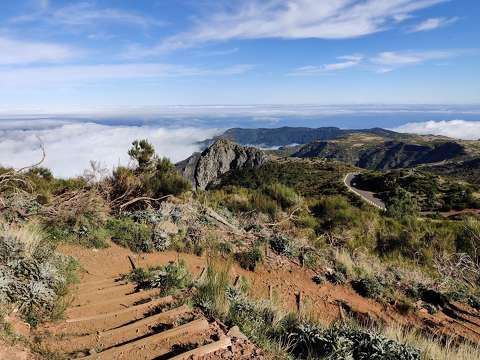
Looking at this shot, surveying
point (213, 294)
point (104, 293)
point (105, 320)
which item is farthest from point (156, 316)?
point (104, 293)

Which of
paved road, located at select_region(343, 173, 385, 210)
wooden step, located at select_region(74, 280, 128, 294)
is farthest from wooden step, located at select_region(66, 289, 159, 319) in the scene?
paved road, located at select_region(343, 173, 385, 210)

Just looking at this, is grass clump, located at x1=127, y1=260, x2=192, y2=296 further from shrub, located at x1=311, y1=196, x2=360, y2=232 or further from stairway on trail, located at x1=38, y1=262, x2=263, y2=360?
shrub, located at x1=311, y1=196, x2=360, y2=232

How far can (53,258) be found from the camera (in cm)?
596

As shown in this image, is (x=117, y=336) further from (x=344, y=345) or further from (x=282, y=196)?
(x=282, y=196)

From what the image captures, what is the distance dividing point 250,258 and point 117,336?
200 inches

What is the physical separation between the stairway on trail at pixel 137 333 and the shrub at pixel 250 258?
3.80 m

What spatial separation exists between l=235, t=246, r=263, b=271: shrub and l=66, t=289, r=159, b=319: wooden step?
363 centimetres

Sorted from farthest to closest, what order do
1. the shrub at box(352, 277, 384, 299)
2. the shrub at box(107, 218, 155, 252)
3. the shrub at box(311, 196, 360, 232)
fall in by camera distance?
1. the shrub at box(311, 196, 360, 232)
2. the shrub at box(352, 277, 384, 299)
3. the shrub at box(107, 218, 155, 252)

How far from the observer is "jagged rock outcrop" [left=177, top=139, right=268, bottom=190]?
75750 millimetres

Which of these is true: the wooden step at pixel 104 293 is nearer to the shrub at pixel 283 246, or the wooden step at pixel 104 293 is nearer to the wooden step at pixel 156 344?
the wooden step at pixel 156 344

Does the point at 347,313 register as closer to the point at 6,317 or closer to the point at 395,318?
the point at 395,318

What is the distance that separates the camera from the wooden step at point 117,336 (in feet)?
13.3

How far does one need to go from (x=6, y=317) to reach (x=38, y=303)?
477mm

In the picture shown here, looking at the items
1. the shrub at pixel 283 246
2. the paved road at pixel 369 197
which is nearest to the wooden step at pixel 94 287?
the shrub at pixel 283 246
